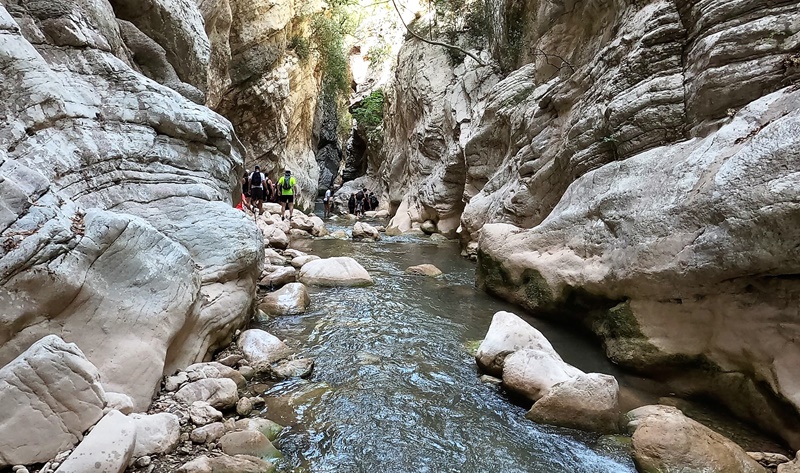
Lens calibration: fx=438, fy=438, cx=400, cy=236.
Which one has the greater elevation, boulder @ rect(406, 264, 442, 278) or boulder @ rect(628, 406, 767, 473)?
boulder @ rect(406, 264, 442, 278)

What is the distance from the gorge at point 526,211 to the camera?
125 inches

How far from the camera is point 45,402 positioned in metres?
2.58

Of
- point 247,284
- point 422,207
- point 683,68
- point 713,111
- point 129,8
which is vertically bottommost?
point 247,284

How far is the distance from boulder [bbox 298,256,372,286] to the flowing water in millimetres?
1057

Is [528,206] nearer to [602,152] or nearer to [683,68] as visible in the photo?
[602,152]

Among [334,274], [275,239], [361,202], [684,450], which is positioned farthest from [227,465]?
[361,202]

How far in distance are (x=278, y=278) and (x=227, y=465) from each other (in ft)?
17.2

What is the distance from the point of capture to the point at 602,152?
6.98 meters

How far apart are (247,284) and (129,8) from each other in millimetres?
5290

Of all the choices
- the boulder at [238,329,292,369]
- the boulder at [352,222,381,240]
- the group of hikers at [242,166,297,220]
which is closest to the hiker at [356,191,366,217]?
the group of hikers at [242,166,297,220]

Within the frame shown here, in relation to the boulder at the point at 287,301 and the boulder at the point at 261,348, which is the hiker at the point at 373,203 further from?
the boulder at the point at 261,348

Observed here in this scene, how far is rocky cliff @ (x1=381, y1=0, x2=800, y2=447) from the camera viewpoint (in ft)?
12.1

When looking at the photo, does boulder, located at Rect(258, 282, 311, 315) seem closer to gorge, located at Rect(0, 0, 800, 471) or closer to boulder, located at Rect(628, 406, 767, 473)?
gorge, located at Rect(0, 0, 800, 471)

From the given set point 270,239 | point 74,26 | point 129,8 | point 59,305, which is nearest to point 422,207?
point 270,239
